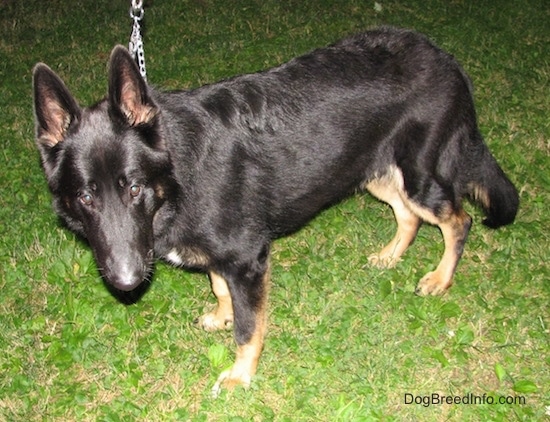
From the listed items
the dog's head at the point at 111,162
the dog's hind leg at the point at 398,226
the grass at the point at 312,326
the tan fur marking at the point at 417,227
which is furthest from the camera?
the dog's hind leg at the point at 398,226

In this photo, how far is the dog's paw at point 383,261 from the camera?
5.13 metres

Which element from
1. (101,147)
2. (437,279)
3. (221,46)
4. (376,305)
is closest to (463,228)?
(437,279)

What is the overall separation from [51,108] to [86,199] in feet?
1.77

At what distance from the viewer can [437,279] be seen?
15.9 ft

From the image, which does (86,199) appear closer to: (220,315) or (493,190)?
(220,315)

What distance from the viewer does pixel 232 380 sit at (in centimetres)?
411

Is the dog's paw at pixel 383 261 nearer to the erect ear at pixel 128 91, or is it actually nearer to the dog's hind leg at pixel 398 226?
the dog's hind leg at pixel 398 226

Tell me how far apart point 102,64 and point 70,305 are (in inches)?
192

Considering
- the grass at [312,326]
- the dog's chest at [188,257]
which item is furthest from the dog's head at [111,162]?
the grass at [312,326]

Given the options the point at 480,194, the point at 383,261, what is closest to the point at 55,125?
the point at 383,261

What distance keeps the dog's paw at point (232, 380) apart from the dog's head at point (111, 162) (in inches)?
46.1

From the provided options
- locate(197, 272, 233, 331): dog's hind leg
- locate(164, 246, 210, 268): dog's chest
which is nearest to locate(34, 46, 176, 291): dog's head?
locate(164, 246, 210, 268): dog's chest

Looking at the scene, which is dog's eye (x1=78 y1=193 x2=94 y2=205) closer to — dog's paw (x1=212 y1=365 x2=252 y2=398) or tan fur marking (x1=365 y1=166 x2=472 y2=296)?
dog's paw (x1=212 y1=365 x2=252 y2=398)

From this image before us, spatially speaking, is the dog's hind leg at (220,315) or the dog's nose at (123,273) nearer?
the dog's nose at (123,273)
